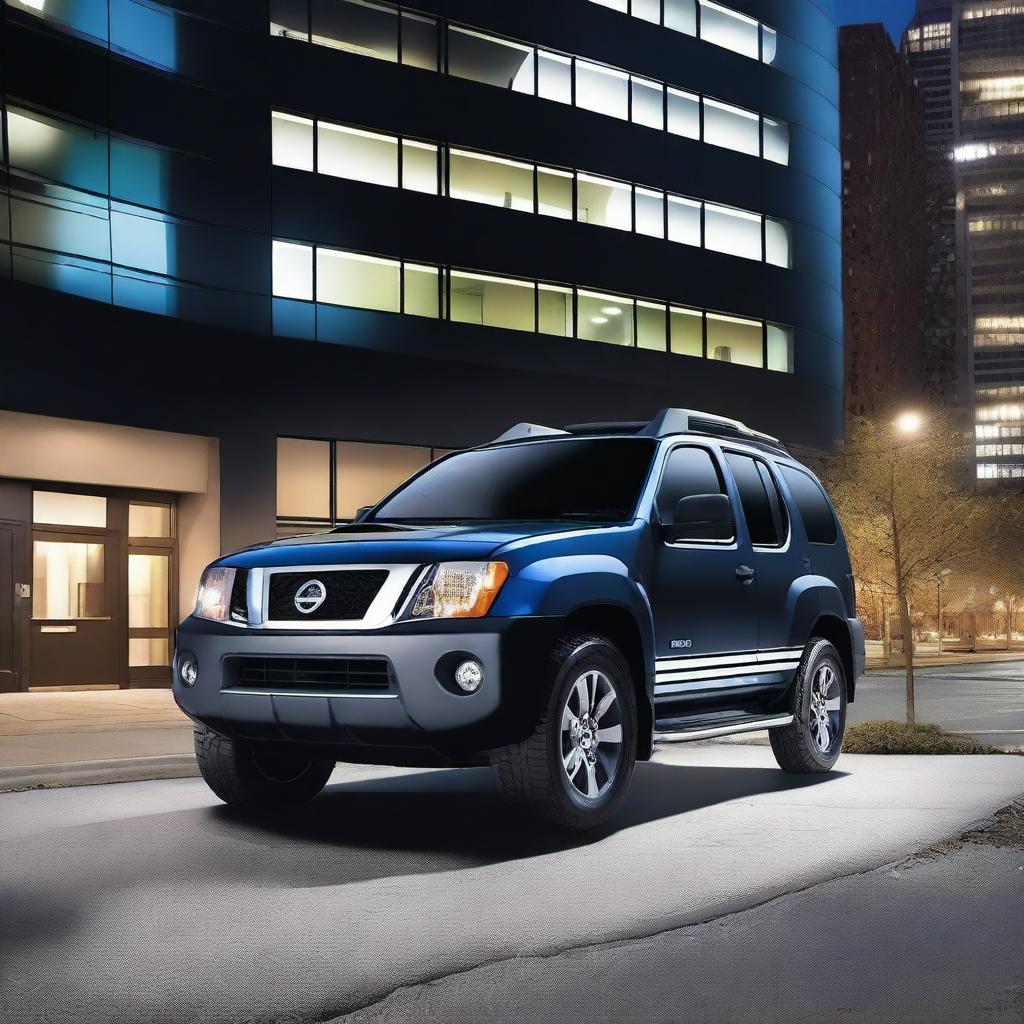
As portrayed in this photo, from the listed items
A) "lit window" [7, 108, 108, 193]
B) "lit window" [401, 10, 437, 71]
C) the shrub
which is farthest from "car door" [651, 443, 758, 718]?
"lit window" [401, 10, 437, 71]

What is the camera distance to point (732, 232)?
121ft

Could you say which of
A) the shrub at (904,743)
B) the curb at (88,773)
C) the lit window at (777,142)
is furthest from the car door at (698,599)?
the lit window at (777,142)

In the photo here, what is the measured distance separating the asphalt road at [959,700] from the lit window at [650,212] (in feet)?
37.0

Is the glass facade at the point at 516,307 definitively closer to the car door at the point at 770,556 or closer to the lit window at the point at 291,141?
the lit window at the point at 291,141

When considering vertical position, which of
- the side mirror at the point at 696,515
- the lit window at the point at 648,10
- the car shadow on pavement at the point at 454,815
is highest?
the lit window at the point at 648,10

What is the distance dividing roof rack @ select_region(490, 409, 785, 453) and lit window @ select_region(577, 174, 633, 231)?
2386 centimetres

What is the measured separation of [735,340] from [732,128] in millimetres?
5399

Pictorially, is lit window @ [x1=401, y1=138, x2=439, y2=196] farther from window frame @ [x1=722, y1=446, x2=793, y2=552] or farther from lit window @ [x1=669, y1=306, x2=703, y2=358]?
window frame @ [x1=722, y1=446, x2=793, y2=552]

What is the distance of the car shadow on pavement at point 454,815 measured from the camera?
755 centimetres

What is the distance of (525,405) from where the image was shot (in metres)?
31.5

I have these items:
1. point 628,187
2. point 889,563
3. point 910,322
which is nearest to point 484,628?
point 628,187

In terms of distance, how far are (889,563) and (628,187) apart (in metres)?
13.1

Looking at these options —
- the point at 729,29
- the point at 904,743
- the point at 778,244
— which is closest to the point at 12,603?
the point at 904,743

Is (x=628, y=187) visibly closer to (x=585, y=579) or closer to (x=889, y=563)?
(x=889, y=563)
